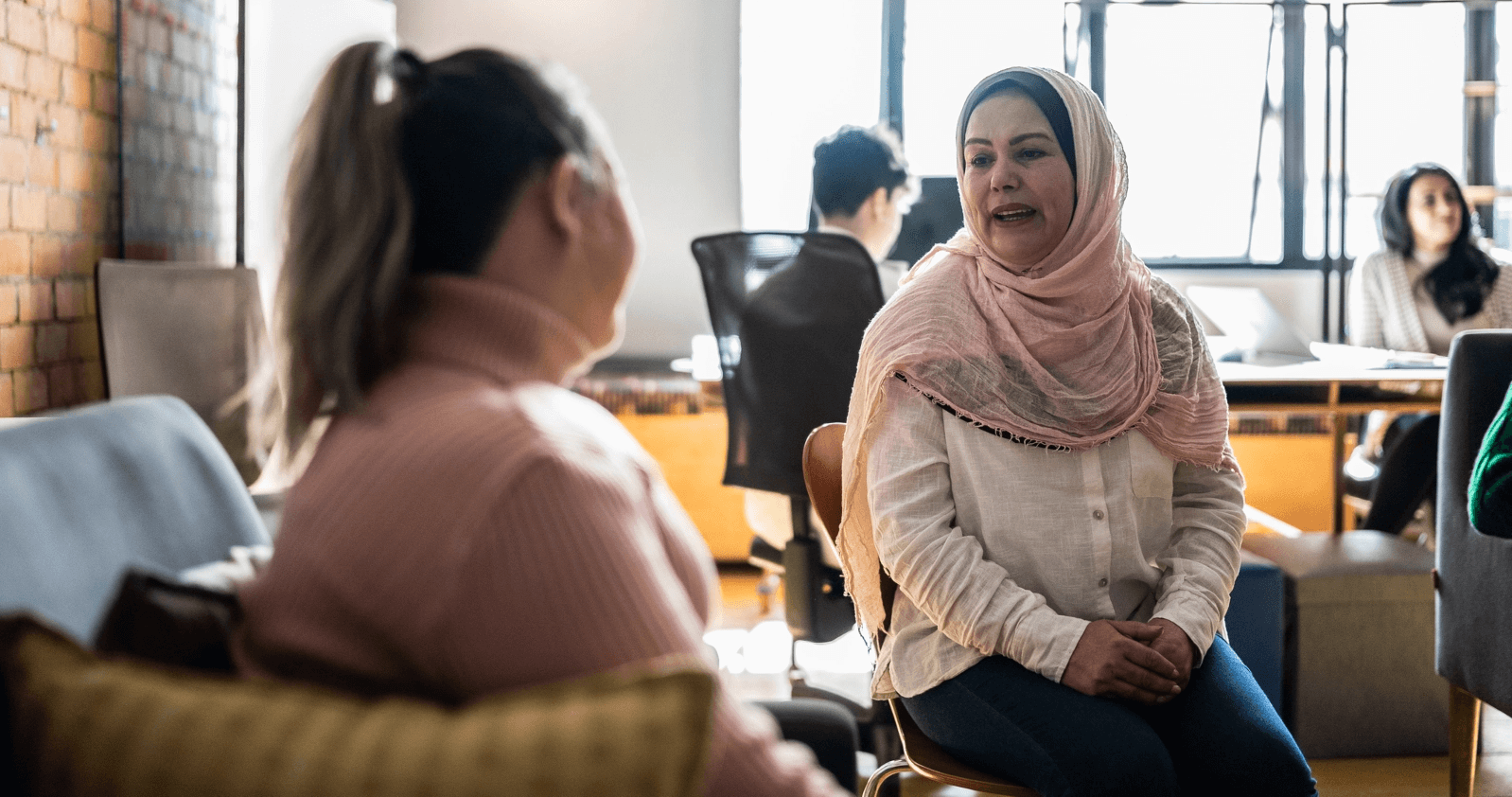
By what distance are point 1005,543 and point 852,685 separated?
67.8 inches

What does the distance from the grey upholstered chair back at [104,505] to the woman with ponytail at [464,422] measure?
0.20 meters

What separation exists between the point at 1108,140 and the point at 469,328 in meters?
1.11

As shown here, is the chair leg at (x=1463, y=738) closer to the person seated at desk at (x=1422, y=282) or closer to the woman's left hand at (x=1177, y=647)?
the woman's left hand at (x=1177, y=647)

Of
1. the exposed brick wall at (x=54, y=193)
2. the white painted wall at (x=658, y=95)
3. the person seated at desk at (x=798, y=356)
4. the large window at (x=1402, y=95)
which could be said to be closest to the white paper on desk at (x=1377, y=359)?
the person seated at desk at (x=798, y=356)

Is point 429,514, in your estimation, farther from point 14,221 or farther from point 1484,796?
point 1484,796

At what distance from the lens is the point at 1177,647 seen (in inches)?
53.7

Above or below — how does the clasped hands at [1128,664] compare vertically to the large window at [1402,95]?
below

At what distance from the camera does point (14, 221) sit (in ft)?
5.93

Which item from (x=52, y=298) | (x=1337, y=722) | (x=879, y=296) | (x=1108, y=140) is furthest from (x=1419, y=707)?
(x=52, y=298)

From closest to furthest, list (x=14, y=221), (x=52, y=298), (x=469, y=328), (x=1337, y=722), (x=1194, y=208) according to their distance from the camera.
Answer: (x=469, y=328) → (x=14, y=221) → (x=52, y=298) → (x=1337, y=722) → (x=1194, y=208)

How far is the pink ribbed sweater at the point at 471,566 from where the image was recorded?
617 millimetres

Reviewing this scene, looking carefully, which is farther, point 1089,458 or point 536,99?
point 1089,458

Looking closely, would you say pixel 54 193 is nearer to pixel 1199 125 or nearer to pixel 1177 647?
pixel 1177 647

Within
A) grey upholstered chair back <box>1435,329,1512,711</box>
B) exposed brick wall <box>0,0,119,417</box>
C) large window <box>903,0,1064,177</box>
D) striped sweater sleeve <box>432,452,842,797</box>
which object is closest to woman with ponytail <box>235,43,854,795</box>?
striped sweater sleeve <box>432,452,842,797</box>
